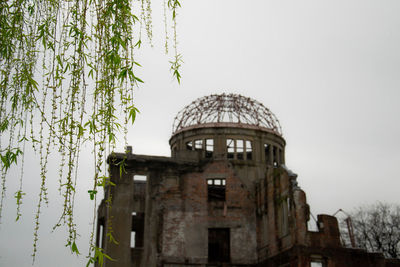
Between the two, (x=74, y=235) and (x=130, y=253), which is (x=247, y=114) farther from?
(x=74, y=235)

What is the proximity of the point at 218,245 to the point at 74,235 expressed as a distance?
945 inches

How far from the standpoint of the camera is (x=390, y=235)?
47.0 meters

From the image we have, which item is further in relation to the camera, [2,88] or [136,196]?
[136,196]

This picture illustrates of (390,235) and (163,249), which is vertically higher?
(390,235)

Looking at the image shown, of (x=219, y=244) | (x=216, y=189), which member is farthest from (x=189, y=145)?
(x=219, y=244)

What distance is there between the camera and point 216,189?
29.7 meters

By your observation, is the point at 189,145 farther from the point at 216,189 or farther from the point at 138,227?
the point at 138,227

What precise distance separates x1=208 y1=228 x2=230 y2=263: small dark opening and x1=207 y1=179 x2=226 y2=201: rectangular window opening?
2167 mm

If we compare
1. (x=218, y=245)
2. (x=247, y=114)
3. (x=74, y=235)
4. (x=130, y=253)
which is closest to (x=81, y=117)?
(x=74, y=235)

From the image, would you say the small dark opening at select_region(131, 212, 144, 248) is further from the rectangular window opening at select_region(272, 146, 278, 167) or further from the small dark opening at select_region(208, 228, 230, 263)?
the rectangular window opening at select_region(272, 146, 278, 167)

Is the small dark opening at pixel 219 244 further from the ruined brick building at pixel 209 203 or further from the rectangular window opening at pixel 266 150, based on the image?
the rectangular window opening at pixel 266 150

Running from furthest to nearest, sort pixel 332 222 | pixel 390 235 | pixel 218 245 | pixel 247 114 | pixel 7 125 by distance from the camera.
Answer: pixel 390 235 → pixel 247 114 → pixel 218 245 → pixel 332 222 → pixel 7 125

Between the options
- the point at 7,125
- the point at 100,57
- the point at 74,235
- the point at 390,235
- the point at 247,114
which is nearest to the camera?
the point at 74,235

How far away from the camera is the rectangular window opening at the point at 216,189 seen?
29359mm
